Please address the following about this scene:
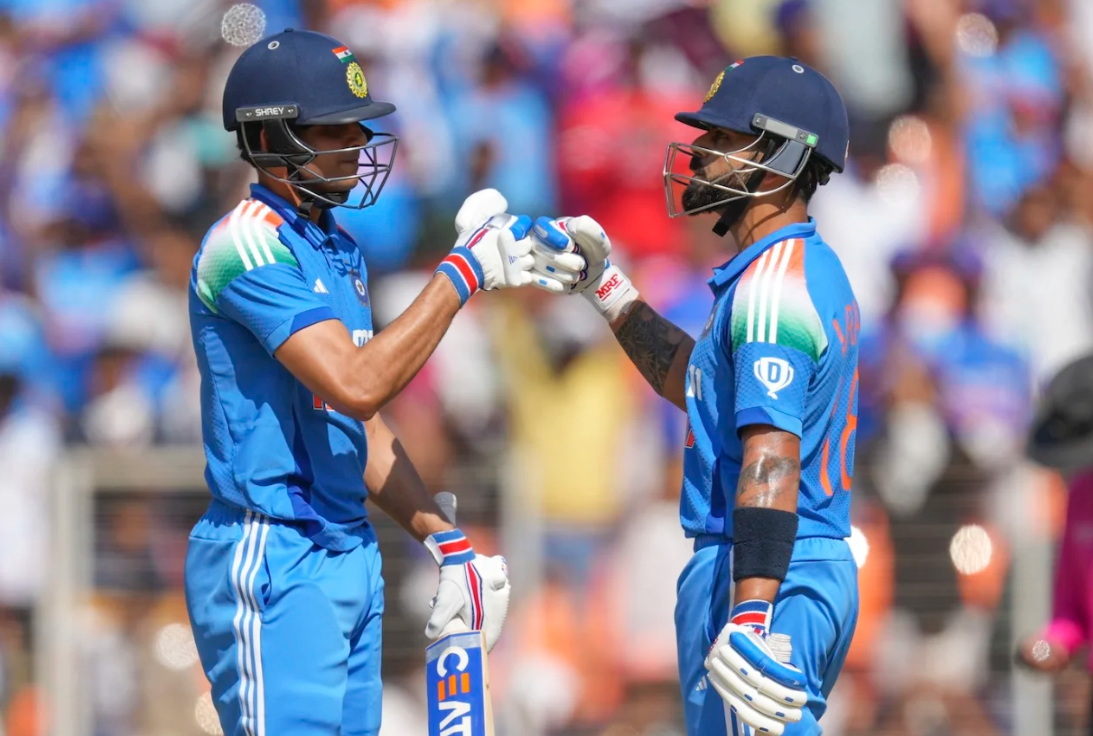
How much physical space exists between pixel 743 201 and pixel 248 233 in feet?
4.54

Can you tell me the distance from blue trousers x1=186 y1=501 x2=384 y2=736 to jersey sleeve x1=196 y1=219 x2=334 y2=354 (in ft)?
1.72

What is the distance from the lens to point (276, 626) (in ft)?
13.5

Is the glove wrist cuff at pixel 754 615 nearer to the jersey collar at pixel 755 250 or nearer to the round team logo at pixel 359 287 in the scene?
the jersey collar at pixel 755 250

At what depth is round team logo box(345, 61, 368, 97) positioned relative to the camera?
4395mm

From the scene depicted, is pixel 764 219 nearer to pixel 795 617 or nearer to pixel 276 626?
pixel 795 617

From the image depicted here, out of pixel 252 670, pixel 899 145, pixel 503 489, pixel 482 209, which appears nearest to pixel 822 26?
pixel 899 145

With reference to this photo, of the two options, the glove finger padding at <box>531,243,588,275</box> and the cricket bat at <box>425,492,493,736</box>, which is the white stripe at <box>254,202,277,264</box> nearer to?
the glove finger padding at <box>531,243,588,275</box>

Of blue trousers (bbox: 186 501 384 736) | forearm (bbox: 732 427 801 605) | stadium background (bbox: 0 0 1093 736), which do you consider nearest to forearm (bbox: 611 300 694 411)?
forearm (bbox: 732 427 801 605)

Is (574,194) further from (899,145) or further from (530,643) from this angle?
(530,643)

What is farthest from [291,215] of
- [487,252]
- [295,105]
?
[487,252]

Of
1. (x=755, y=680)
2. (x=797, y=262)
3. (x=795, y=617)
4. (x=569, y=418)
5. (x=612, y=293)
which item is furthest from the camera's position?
(x=569, y=418)

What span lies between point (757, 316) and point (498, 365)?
4.62 m

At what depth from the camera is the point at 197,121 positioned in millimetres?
9883

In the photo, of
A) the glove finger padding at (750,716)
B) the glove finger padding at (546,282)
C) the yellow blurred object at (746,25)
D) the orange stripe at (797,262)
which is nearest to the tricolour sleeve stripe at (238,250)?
the glove finger padding at (546,282)
